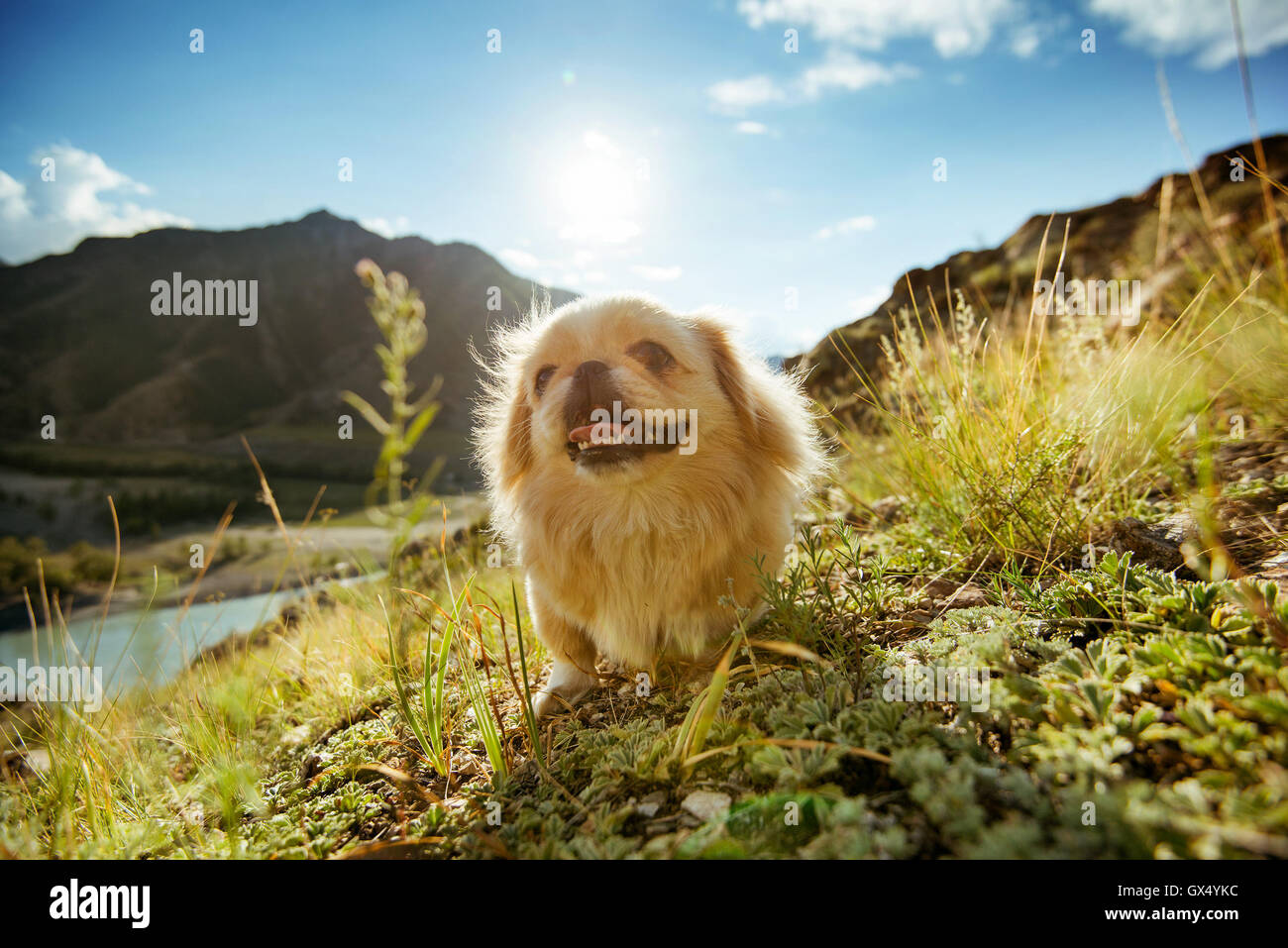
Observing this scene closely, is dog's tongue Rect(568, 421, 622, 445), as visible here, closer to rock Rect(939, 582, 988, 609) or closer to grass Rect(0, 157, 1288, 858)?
grass Rect(0, 157, 1288, 858)

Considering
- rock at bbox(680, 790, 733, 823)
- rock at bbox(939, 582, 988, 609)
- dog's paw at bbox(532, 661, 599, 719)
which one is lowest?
dog's paw at bbox(532, 661, 599, 719)

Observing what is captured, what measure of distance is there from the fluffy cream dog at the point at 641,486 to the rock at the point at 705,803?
2.78ft

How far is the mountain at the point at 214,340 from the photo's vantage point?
1447 inches

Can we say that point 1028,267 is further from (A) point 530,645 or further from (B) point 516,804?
(B) point 516,804

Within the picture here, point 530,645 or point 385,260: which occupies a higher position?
point 385,260

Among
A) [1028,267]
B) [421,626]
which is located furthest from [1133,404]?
[1028,267]

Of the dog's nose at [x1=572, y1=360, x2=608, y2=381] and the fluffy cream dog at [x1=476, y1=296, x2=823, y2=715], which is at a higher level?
the dog's nose at [x1=572, y1=360, x2=608, y2=381]

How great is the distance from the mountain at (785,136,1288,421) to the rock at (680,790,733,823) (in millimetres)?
7510

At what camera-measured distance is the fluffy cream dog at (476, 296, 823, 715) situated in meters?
2.29

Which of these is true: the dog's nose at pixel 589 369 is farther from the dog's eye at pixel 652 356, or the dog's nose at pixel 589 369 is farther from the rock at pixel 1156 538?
the rock at pixel 1156 538

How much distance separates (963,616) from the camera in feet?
6.31

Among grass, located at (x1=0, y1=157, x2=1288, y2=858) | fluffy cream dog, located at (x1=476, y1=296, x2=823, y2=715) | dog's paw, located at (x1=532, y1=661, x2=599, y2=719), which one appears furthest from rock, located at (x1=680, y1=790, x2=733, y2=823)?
dog's paw, located at (x1=532, y1=661, x2=599, y2=719)

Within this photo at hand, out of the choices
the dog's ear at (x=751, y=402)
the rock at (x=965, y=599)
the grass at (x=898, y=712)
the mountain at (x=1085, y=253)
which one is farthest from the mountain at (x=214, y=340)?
the rock at (x=965, y=599)
